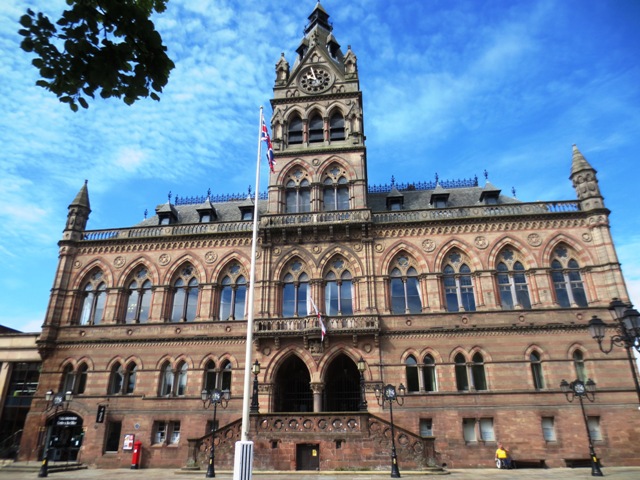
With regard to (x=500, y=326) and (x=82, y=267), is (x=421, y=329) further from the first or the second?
(x=82, y=267)

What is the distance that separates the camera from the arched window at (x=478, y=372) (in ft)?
87.1

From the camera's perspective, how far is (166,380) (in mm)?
29531

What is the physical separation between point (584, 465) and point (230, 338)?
2142cm

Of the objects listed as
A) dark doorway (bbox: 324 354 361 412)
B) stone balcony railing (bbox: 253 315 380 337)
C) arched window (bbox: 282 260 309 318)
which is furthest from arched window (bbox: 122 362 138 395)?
dark doorway (bbox: 324 354 361 412)

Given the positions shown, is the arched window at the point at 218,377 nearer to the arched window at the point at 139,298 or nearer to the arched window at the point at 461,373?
the arched window at the point at 139,298

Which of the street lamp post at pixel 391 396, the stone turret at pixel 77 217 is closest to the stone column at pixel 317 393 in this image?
the street lamp post at pixel 391 396

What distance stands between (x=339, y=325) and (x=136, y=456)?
1436 cm

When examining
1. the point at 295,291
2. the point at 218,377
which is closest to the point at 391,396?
the point at 295,291

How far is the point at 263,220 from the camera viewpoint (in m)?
31.2

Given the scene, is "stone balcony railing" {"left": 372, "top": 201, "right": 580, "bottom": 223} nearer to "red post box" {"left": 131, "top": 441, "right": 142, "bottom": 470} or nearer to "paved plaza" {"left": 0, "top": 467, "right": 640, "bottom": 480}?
"paved plaza" {"left": 0, "top": 467, "right": 640, "bottom": 480}

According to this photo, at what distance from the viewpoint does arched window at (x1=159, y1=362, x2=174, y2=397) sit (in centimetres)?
2909

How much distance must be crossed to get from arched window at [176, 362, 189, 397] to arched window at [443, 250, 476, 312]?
1747cm

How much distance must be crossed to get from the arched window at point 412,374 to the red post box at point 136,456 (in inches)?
650

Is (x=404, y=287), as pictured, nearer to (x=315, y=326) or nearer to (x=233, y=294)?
(x=315, y=326)
